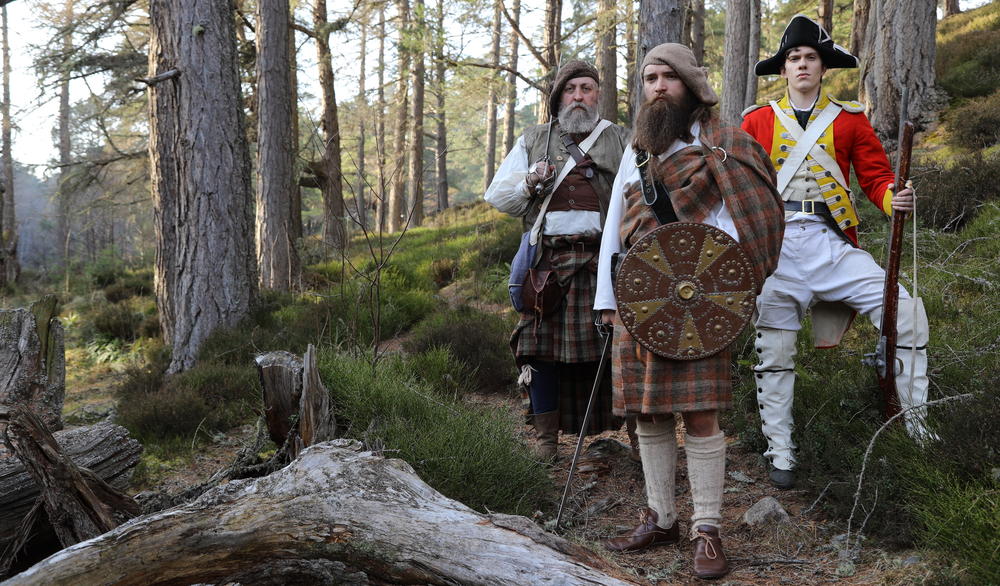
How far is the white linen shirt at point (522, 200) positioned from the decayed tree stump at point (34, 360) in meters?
2.60

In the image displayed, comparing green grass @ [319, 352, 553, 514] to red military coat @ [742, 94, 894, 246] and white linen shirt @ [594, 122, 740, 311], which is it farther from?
red military coat @ [742, 94, 894, 246]

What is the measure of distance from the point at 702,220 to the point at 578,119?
126 centimetres

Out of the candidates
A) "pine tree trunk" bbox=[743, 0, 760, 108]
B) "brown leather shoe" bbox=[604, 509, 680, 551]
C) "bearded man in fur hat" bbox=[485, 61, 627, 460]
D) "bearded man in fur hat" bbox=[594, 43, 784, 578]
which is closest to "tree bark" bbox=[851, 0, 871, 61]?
"pine tree trunk" bbox=[743, 0, 760, 108]

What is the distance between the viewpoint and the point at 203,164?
6.42 meters

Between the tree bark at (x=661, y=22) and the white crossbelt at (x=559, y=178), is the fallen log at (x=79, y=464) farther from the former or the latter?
the tree bark at (x=661, y=22)

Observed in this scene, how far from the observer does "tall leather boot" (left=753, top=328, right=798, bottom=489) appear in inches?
145

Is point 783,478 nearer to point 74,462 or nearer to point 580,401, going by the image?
point 580,401

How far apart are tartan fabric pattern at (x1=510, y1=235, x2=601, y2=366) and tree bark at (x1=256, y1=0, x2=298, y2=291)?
6.42 meters

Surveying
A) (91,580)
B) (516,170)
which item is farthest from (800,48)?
(91,580)

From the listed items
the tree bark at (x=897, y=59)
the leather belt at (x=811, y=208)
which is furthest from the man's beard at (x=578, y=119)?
the tree bark at (x=897, y=59)

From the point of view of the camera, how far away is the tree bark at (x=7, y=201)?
14.5m

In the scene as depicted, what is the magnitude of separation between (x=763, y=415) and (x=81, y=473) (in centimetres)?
330

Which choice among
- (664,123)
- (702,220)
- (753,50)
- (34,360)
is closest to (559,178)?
(664,123)

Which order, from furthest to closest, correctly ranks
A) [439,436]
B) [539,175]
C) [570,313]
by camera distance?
[570,313]
[539,175]
[439,436]
